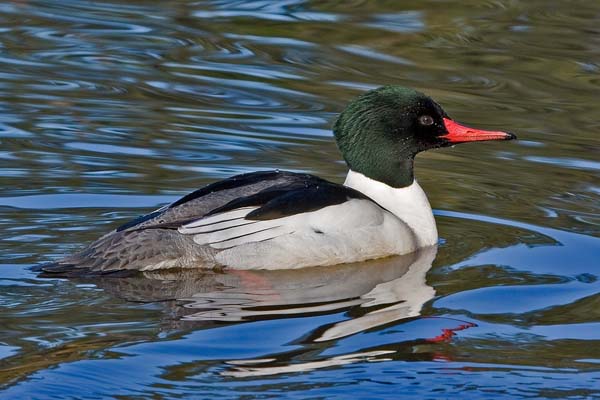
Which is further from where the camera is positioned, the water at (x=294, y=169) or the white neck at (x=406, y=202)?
the white neck at (x=406, y=202)

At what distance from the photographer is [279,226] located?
28.8ft

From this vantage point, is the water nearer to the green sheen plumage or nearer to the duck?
the duck

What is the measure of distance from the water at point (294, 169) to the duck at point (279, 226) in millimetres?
127

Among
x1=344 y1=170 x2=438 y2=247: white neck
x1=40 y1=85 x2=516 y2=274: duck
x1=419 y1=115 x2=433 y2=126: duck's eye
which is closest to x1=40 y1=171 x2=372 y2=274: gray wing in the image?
x1=40 y1=85 x2=516 y2=274: duck

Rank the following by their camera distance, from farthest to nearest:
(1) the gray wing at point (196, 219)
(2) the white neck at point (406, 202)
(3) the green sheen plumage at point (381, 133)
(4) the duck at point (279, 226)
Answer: (3) the green sheen plumage at point (381, 133)
(2) the white neck at point (406, 202)
(4) the duck at point (279, 226)
(1) the gray wing at point (196, 219)

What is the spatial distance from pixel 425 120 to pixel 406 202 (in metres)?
0.58

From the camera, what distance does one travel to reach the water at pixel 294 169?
680 centimetres

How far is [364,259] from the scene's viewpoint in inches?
354

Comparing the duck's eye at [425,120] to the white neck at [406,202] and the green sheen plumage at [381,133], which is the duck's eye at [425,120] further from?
the white neck at [406,202]

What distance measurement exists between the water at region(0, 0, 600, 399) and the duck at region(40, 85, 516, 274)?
13cm

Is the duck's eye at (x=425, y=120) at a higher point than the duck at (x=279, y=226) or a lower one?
higher

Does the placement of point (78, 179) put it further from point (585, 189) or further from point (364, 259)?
point (585, 189)

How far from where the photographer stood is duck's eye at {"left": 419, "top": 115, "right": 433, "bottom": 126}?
Result: 379 inches

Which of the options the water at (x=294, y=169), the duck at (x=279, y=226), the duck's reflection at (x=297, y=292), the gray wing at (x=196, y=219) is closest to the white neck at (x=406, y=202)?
the duck at (x=279, y=226)
